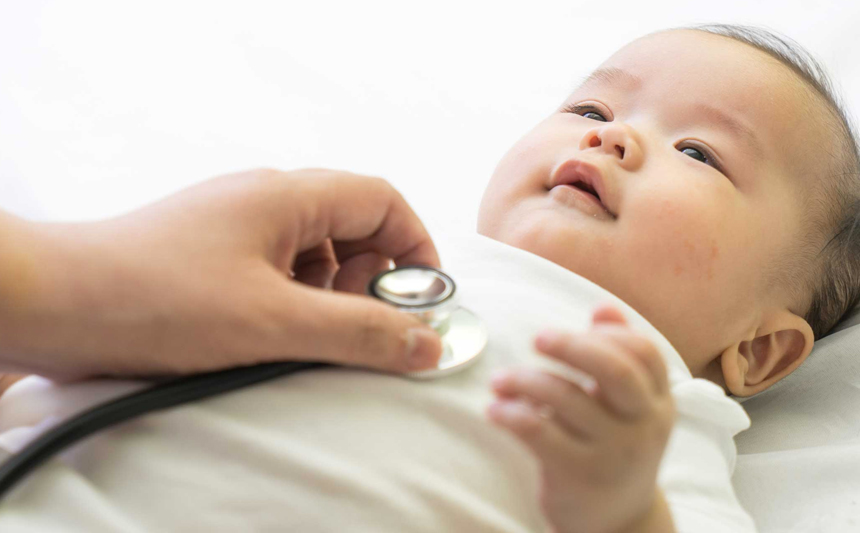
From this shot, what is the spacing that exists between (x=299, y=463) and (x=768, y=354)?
0.76 metres

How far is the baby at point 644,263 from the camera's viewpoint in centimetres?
65

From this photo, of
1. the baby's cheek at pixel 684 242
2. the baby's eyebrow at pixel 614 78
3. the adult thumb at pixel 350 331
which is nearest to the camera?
the adult thumb at pixel 350 331

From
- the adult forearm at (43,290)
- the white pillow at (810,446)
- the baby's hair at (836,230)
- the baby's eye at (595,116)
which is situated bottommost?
the white pillow at (810,446)

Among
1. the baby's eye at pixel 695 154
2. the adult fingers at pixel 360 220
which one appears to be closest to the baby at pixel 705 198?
the baby's eye at pixel 695 154

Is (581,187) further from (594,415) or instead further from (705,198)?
(594,415)

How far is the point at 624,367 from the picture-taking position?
2.05 ft

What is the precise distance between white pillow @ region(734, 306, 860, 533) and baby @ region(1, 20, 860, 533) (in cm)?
7

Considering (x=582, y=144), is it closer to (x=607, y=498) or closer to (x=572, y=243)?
(x=572, y=243)

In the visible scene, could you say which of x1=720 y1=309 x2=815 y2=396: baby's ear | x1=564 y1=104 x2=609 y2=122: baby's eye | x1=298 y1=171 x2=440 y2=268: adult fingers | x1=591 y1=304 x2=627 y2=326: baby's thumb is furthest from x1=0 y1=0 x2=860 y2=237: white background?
x1=591 y1=304 x2=627 y2=326: baby's thumb

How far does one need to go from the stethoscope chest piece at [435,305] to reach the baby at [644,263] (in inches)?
1.1

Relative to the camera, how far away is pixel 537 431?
62 cm

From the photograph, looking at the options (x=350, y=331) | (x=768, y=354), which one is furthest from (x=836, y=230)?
(x=350, y=331)

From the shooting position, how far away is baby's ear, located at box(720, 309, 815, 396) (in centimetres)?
117

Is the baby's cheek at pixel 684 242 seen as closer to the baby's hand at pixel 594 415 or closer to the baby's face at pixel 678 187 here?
the baby's face at pixel 678 187
